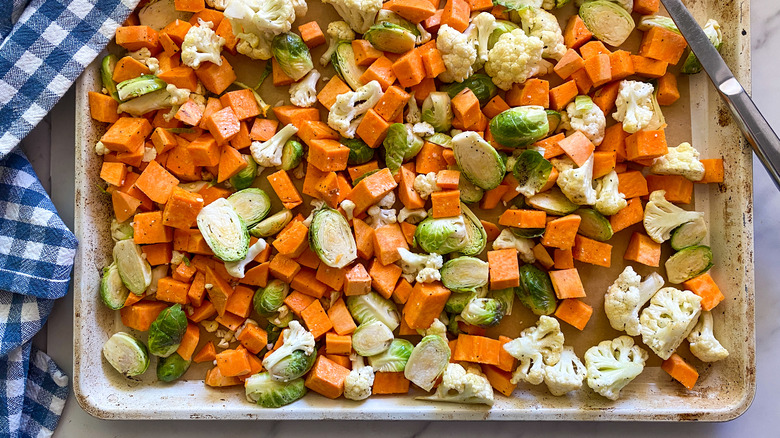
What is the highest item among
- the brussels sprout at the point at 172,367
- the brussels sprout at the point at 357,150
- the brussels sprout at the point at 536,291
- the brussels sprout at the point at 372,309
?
the brussels sprout at the point at 357,150

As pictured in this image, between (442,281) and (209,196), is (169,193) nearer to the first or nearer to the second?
(209,196)

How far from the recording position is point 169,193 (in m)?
2.70

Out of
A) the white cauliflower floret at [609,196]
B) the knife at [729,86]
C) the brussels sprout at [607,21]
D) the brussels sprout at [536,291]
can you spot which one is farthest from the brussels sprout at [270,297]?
the knife at [729,86]

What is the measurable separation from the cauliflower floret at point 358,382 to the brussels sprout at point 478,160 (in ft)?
3.42

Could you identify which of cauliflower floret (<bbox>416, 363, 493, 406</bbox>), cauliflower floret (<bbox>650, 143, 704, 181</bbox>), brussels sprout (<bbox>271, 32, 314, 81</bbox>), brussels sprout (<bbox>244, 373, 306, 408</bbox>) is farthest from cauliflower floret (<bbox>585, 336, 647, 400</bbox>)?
brussels sprout (<bbox>271, 32, 314, 81</bbox>)

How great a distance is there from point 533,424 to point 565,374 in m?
0.38

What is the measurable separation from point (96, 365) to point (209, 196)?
1.01 metres

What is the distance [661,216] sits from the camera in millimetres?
2738

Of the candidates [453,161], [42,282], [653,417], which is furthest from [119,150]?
[653,417]

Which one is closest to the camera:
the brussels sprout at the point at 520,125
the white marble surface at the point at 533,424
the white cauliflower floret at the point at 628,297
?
the brussels sprout at the point at 520,125

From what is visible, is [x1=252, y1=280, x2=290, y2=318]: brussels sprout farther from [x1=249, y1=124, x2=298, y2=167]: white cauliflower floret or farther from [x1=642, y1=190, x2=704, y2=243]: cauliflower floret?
[x1=642, y1=190, x2=704, y2=243]: cauliflower floret

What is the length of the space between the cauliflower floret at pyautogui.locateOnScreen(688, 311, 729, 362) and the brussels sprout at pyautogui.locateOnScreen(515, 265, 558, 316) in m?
0.70

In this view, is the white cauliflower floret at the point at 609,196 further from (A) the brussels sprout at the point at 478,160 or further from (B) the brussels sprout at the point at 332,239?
(B) the brussels sprout at the point at 332,239

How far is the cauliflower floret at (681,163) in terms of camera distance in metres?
2.67
